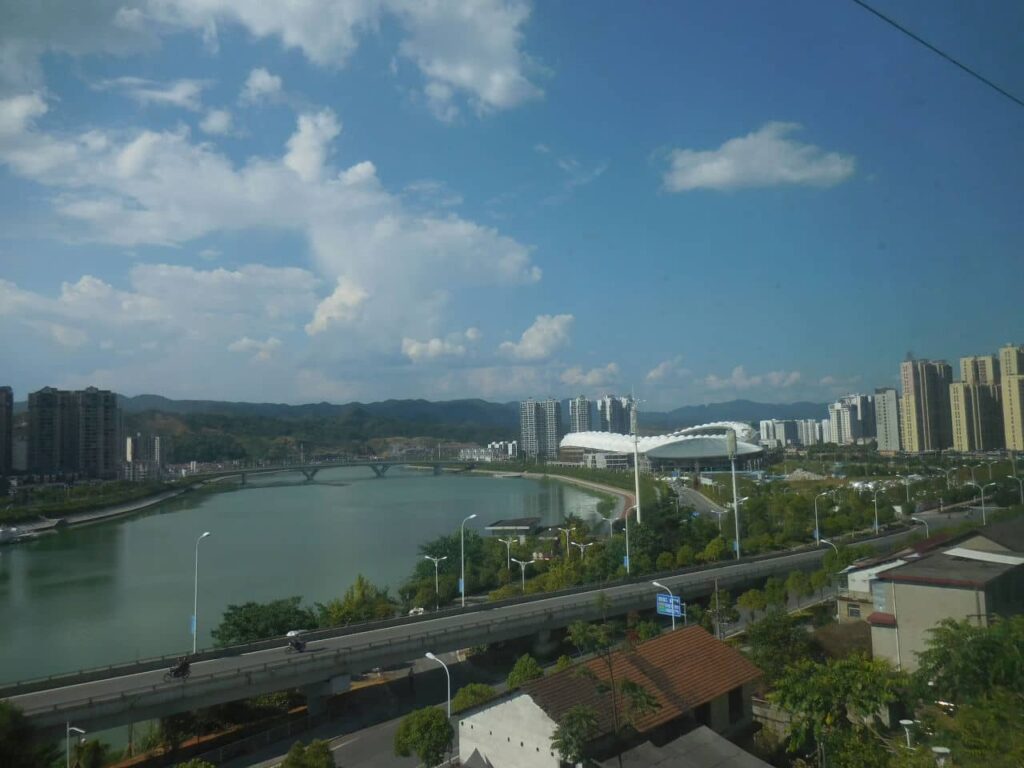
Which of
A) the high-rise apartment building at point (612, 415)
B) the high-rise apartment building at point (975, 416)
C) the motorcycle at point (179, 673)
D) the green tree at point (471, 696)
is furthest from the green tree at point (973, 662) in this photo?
the high-rise apartment building at point (612, 415)

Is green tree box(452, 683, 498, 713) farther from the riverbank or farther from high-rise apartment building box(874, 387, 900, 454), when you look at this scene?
the riverbank

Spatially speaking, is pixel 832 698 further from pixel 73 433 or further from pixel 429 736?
pixel 73 433

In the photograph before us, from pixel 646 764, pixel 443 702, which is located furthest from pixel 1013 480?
pixel 646 764

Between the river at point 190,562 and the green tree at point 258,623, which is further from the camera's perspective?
the river at point 190,562

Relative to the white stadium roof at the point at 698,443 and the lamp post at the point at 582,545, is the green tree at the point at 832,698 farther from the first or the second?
the white stadium roof at the point at 698,443

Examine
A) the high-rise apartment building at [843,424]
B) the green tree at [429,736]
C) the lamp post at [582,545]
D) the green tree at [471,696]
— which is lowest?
the lamp post at [582,545]

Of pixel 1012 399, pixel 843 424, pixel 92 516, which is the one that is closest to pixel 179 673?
pixel 1012 399
